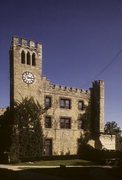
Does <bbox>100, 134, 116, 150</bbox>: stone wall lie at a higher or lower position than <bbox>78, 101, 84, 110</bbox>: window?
lower

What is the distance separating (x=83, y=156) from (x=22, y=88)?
13.0 m

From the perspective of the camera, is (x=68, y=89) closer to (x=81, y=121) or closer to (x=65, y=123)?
(x=65, y=123)

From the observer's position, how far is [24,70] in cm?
3262

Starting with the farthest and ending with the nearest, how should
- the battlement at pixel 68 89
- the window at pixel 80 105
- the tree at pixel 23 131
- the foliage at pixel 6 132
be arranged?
the window at pixel 80 105
the battlement at pixel 68 89
the foliage at pixel 6 132
the tree at pixel 23 131

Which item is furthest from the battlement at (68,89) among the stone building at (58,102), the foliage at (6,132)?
the foliage at (6,132)

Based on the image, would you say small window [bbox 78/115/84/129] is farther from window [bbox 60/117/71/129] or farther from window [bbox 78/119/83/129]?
window [bbox 60/117/71/129]

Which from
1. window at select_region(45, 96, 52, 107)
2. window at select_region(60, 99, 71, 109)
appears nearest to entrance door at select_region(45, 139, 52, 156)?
window at select_region(45, 96, 52, 107)

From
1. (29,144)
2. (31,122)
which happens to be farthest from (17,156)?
(31,122)

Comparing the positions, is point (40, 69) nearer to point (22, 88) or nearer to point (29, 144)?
point (22, 88)

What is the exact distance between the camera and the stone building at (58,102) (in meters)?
32.3

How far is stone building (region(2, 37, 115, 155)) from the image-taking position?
32312mm

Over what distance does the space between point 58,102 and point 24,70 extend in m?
7.15

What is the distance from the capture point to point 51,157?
31.7 meters

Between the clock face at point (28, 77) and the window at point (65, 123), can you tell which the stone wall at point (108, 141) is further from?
the clock face at point (28, 77)
